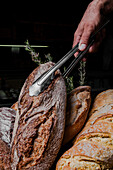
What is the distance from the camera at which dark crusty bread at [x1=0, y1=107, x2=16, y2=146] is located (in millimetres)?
857

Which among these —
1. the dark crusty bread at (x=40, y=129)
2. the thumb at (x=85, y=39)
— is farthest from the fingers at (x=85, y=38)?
the dark crusty bread at (x=40, y=129)

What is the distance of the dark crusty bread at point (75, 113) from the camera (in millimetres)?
866

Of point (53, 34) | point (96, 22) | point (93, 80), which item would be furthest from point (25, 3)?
point (96, 22)

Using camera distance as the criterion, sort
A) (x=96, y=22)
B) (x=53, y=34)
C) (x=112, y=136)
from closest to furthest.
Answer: (x=112, y=136) → (x=96, y=22) → (x=53, y=34)

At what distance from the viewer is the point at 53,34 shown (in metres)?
2.68

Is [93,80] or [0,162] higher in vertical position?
[93,80]

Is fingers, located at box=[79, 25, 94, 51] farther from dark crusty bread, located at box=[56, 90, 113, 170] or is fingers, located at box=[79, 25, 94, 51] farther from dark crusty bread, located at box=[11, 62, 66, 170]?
dark crusty bread, located at box=[56, 90, 113, 170]

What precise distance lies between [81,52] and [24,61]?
170 centimetres

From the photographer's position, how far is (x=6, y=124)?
3.02 feet

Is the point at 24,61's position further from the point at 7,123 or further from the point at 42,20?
the point at 7,123

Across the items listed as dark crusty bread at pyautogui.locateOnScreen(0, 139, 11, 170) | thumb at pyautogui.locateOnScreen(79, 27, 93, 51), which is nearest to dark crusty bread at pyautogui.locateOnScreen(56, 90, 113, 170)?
dark crusty bread at pyautogui.locateOnScreen(0, 139, 11, 170)

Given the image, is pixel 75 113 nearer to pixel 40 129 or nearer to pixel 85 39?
pixel 40 129

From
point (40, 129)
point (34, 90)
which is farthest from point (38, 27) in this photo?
point (40, 129)

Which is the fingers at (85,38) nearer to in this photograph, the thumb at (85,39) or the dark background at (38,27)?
the thumb at (85,39)
